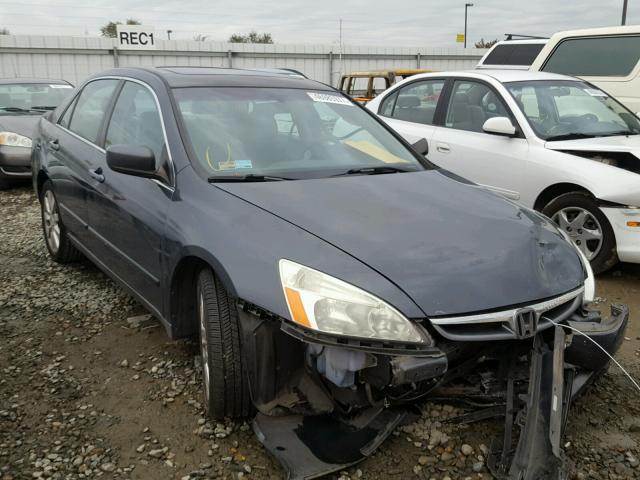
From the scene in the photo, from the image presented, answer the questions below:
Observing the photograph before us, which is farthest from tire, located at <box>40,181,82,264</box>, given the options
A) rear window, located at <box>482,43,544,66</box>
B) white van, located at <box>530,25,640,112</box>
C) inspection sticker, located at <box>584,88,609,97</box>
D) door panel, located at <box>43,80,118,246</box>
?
rear window, located at <box>482,43,544,66</box>

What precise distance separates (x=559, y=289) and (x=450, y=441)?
0.78 meters

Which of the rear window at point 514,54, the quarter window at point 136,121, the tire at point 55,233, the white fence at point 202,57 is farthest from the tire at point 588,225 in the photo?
the white fence at point 202,57

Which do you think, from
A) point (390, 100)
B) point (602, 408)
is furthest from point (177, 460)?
point (390, 100)

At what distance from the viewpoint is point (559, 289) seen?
7.84 feet

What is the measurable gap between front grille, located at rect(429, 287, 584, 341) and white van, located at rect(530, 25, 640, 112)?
5624mm

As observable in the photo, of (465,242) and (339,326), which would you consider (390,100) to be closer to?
(465,242)

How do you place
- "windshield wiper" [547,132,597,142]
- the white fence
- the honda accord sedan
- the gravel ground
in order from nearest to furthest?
the gravel ground
"windshield wiper" [547,132,597,142]
the honda accord sedan
the white fence

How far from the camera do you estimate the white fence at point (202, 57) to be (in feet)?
61.8

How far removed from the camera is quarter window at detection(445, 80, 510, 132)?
541 cm

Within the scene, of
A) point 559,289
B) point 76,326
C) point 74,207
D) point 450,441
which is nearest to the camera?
point 559,289

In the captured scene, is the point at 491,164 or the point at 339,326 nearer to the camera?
the point at 339,326

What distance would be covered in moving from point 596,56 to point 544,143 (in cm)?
321

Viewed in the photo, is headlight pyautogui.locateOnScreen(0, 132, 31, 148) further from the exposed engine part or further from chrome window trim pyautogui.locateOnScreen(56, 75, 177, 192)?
the exposed engine part

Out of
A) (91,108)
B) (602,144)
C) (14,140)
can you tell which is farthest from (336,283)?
(14,140)
